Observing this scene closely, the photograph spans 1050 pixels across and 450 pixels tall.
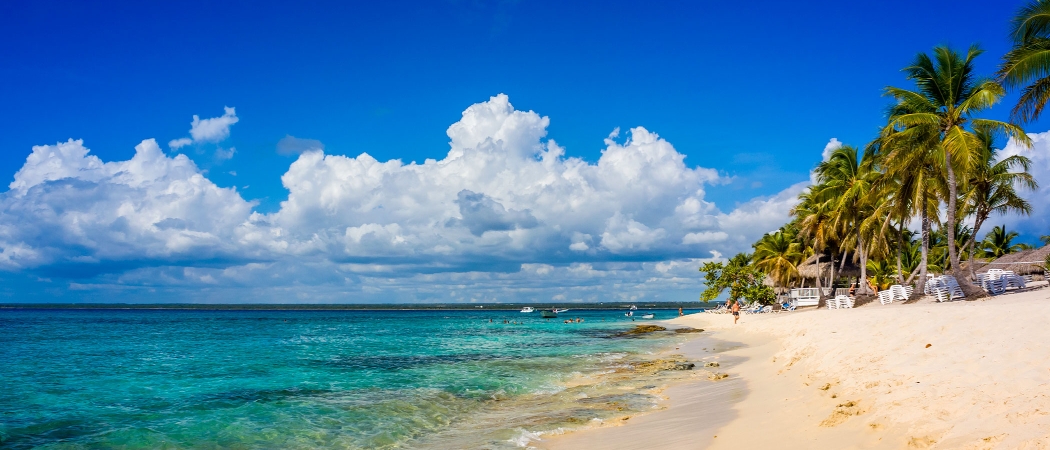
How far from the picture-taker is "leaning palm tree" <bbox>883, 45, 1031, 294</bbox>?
19.8m

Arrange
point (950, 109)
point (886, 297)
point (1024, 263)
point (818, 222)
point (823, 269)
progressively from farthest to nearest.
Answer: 1. point (823, 269)
2. point (818, 222)
3. point (1024, 263)
4. point (886, 297)
5. point (950, 109)

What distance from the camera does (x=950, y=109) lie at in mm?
21391

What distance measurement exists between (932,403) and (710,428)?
2.89 m

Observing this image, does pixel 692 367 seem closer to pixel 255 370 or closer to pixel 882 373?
pixel 882 373

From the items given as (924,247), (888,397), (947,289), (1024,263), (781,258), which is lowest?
(888,397)

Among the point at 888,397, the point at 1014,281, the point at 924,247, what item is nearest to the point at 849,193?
the point at 924,247

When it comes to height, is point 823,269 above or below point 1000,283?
above

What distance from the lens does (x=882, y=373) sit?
873 centimetres

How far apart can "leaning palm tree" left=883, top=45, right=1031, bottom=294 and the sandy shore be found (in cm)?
1017

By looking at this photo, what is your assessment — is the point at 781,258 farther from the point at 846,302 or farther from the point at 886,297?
the point at 886,297

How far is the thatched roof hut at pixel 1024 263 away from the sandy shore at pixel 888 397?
26.7 m

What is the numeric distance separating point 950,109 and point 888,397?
63.8 feet

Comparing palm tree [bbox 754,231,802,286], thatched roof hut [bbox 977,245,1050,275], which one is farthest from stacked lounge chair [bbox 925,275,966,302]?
palm tree [bbox 754,231,802,286]

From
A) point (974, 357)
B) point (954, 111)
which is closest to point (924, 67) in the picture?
point (954, 111)
